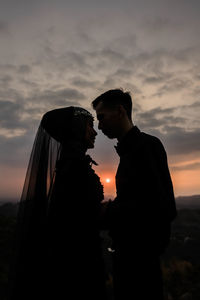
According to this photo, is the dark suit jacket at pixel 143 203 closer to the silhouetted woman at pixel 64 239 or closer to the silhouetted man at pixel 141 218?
the silhouetted man at pixel 141 218

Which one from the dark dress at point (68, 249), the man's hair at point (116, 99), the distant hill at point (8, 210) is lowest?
the dark dress at point (68, 249)

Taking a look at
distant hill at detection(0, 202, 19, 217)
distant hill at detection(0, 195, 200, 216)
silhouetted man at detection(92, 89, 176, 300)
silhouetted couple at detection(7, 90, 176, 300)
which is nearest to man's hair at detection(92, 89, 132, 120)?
silhouetted couple at detection(7, 90, 176, 300)

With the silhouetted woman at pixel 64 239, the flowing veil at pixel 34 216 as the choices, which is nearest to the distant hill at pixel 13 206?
the flowing veil at pixel 34 216

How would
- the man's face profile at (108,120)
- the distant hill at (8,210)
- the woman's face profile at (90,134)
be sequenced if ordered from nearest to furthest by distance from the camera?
the man's face profile at (108,120) → the woman's face profile at (90,134) → the distant hill at (8,210)

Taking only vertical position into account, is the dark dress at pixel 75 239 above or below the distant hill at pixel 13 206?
below

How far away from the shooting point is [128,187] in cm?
217

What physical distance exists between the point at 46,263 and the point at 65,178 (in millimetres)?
826

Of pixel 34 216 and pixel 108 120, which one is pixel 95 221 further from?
pixel 108 120

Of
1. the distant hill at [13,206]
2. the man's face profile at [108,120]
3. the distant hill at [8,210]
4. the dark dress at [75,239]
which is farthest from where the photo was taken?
the distant hill at [13,206]

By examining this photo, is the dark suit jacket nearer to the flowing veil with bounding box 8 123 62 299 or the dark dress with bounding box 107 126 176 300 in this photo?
the dark dress with bounding box 107 126 176 300

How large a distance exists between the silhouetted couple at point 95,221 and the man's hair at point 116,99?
0.01m

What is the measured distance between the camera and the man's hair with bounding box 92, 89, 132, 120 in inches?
106

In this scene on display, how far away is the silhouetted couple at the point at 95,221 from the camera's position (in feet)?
6.63

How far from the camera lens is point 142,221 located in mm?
1966
